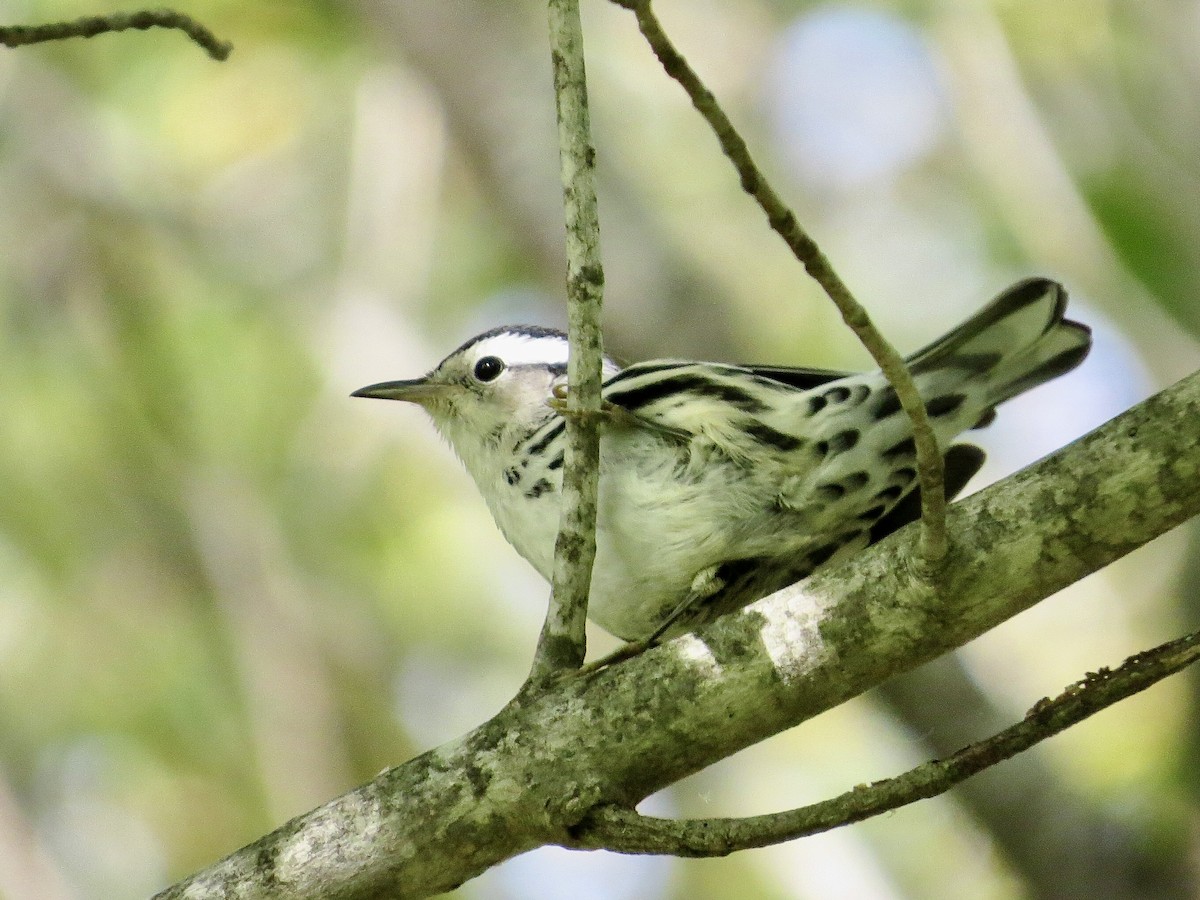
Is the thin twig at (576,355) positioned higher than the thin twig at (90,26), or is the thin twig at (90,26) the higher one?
the thin twig at (90,26)

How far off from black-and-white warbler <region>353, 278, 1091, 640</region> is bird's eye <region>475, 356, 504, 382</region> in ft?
2.32

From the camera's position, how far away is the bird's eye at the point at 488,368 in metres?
4.64

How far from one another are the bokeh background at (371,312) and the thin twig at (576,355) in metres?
2.98

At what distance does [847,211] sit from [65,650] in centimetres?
539

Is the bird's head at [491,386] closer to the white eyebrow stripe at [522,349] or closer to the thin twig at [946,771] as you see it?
the white eyebrow stripe at [522,349]

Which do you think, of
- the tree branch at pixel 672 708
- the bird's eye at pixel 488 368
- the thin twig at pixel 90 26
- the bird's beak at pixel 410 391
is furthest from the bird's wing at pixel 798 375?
the thin twig at pixel 90 26

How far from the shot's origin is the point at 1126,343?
225 inches

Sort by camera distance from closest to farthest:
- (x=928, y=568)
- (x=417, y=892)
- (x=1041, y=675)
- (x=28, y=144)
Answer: (x=928, y=568)
(x=417, y=892)
(x=1041, y=675)
(x=28, y=144)

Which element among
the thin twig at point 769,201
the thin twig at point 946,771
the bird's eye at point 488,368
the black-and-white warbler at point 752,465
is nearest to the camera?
the thin twig at point 769,201

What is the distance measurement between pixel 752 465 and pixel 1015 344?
28.4 inches

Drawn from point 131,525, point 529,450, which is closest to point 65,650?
point 131,525

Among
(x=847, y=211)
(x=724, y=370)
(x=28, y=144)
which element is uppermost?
(x=28, y=144)

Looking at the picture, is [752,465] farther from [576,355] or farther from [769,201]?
[769,201]

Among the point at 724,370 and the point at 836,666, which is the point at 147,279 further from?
the point at 836,666
